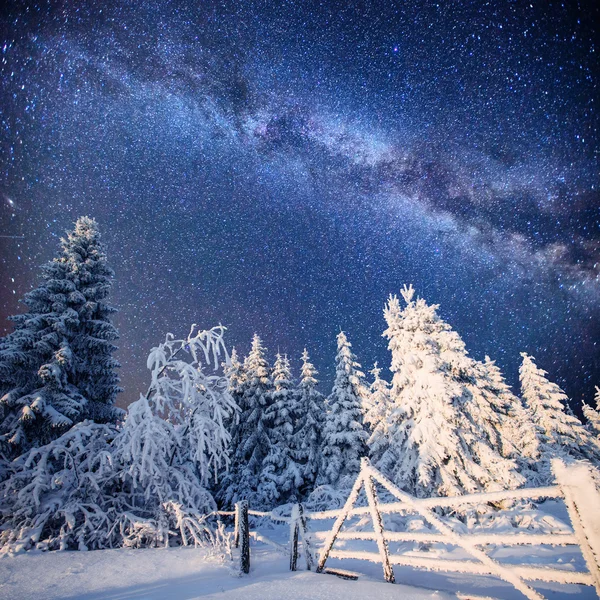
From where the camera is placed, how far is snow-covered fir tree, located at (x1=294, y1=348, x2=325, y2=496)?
78.0 feet

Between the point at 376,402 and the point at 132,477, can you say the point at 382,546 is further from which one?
the point at 376,402

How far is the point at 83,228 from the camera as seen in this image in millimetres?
16047

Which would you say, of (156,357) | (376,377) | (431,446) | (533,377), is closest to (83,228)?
(156,357)

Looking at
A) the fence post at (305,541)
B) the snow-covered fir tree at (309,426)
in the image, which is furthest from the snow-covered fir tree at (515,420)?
the fence post at (305,541)

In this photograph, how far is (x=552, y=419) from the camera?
28047 mm

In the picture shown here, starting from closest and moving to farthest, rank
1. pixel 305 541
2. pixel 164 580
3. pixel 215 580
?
pixel 215 580, pixel 305 541, pixel 164 580

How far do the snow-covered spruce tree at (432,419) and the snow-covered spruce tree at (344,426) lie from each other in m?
4.19

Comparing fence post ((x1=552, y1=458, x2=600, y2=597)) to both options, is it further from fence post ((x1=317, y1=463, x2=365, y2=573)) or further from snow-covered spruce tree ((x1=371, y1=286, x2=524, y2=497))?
snow-covered spruce tree ((x1=371, y1=286, x2=524, y2=497))

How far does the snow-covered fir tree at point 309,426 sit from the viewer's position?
23.8 meters

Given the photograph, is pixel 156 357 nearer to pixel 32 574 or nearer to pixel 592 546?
pixel 32 574

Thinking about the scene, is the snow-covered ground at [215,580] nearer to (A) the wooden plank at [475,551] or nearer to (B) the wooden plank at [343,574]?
(B) the wooden plank at [343,574]

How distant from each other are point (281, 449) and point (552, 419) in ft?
75.4

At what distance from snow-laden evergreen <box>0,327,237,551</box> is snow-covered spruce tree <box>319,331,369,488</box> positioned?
41.0 feet

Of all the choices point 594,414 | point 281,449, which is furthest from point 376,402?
point 594,414
